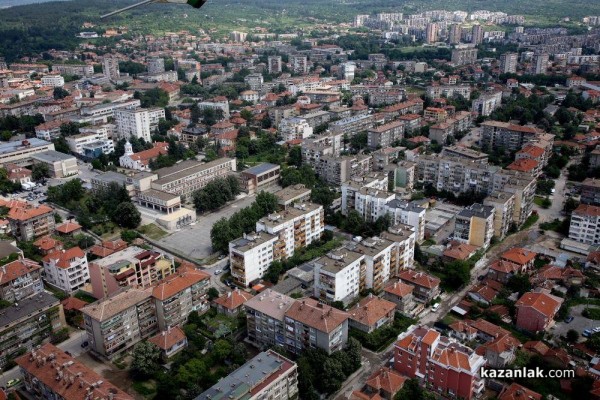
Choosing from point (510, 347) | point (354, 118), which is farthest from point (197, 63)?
point (510, 347)

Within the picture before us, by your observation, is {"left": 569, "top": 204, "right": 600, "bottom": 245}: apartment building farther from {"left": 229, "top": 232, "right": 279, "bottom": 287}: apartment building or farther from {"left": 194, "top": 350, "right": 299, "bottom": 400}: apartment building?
{"left": 194, "top": 350, "right": 299, "bottom": 400}: apartment building

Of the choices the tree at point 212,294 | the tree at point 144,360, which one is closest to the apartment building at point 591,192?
the tree at point 212,294

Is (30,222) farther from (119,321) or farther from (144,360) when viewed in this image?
(144,360)

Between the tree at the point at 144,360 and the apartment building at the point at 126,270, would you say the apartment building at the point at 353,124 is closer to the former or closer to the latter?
the apartment building at the point at 126,270

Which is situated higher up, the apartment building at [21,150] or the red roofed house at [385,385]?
the apartment building at [21,150]

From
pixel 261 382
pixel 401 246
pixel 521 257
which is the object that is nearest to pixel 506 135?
pixel 521 257

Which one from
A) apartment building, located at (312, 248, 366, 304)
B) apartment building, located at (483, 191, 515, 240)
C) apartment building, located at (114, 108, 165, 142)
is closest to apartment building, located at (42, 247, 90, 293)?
apartment building, located at (312, 248, 366, 304)
